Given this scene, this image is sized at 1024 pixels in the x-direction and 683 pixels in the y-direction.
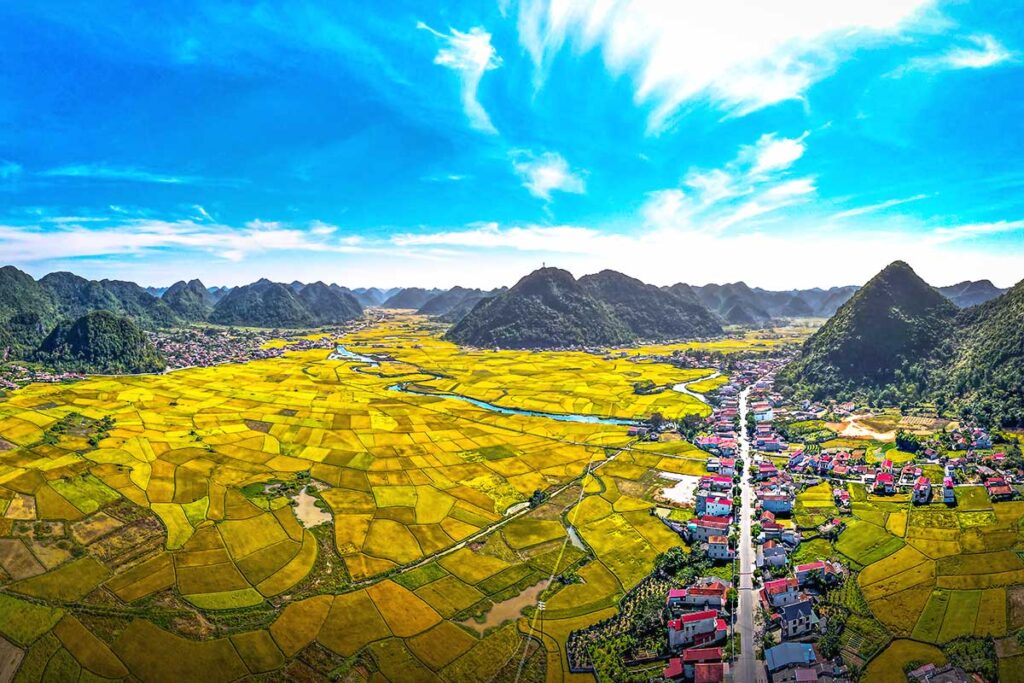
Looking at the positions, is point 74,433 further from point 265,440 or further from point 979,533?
point 979,533

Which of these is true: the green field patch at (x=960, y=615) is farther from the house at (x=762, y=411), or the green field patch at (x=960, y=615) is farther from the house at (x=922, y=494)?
the house at (x=762, y=411)

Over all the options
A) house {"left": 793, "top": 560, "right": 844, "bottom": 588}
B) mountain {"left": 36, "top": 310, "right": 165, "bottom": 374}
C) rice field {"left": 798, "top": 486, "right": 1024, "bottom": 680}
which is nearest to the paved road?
house {"left": 793, "top": 560, "right": 844, "bottom": 588}

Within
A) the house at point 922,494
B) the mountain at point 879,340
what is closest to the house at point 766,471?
the house at point 922,494

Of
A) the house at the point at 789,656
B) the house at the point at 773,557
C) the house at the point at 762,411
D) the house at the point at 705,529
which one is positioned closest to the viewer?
the house at the point at 789,656

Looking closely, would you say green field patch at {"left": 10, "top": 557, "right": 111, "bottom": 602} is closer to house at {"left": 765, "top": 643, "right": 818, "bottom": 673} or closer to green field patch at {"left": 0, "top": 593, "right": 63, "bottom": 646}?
green field patch at {"left": 0, "top": 593, "right": 63, "bottom": 646}

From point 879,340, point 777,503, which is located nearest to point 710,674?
point 777,503

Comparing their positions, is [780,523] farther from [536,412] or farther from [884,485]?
[536,412]

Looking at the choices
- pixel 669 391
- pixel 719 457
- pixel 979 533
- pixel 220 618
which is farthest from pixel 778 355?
→ pixel 220 618
